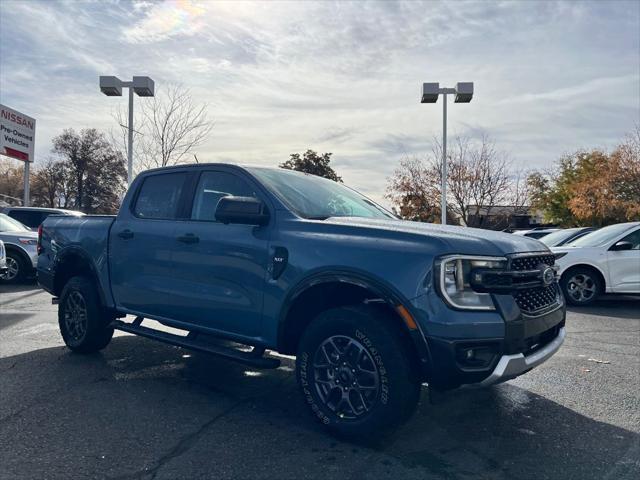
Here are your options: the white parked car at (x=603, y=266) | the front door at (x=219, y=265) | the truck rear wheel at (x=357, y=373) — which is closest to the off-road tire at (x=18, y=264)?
the front door at (x=219, y=265)

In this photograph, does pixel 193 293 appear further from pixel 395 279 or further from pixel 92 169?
pixel 92 169

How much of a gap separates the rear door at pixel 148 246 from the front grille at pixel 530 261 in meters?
2.75

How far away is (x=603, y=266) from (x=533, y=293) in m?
7.05

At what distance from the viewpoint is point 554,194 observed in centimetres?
4188

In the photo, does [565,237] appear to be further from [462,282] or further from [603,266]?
[462,282]

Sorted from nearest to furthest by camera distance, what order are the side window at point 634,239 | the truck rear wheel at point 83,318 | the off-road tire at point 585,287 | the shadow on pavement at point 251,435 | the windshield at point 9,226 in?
the shadow on pavement at point 251,435
the truck rear wheel at point 83,318
the side window at point 634,239
the off-road tire at point 585,287
the windshield at point 9,226

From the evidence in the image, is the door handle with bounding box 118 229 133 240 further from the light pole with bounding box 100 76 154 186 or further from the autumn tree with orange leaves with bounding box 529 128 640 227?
the autumn tree with orange leaves with bounding box 529 128 640 227

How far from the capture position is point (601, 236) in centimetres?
1009

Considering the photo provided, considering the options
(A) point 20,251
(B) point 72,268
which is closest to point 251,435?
(B) point 72,268

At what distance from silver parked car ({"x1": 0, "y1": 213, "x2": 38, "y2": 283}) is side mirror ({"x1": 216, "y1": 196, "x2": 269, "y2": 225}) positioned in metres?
9.74

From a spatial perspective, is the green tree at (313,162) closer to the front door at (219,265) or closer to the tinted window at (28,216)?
the tinted window at (28,216)

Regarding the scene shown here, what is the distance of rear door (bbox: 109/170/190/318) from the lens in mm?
4777

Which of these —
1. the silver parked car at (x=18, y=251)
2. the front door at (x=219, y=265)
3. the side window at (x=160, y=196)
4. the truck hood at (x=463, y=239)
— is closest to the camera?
the truck hood at (x=463, y=239)

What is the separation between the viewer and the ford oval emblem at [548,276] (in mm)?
3629
